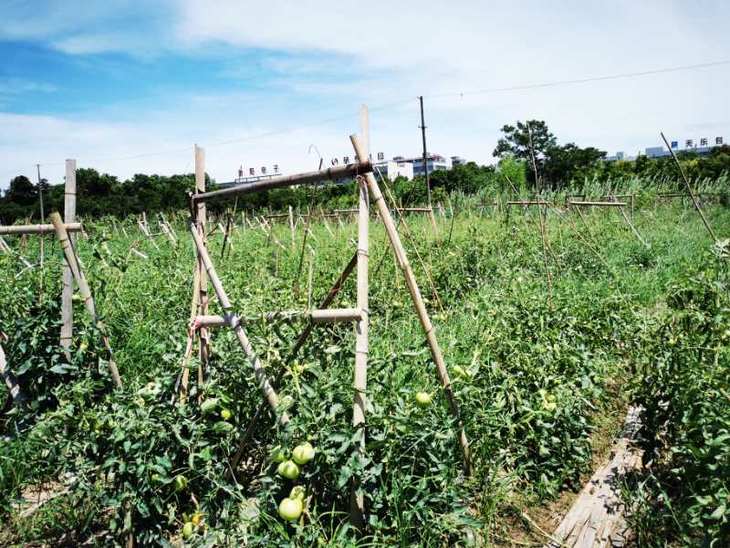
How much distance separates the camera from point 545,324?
127 inches

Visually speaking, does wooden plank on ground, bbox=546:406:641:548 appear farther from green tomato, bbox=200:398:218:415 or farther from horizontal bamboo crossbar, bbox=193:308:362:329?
green tomato, bbox=200:398:218:415

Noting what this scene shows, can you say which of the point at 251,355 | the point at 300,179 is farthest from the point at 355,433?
the point at 300,179

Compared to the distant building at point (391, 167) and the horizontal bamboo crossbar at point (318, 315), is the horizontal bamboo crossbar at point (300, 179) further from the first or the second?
the horizontal bamboo crossbar at point (318, 315)

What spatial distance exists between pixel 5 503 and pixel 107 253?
4.41 feet

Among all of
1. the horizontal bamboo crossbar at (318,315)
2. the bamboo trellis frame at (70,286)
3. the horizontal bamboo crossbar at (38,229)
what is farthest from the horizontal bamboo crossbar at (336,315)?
the horizontal bamboo crossbar at (38,229)

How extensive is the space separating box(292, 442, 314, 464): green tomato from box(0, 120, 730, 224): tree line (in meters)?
17.0

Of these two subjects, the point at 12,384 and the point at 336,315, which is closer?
the point at 336,315

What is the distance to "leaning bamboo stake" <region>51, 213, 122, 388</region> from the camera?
2879mm

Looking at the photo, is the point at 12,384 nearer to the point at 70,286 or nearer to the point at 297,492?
the point at 70,286

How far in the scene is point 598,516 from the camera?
7.56ft

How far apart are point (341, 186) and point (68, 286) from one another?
17.1 meters

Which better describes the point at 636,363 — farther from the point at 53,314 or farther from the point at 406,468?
the point at 53,314

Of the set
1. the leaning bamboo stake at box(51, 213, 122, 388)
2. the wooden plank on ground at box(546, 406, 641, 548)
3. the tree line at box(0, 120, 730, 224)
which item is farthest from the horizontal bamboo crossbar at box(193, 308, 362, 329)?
the tree line at box(0, 120, 730, 224)

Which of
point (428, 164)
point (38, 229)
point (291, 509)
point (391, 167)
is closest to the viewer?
point (291, 509)
